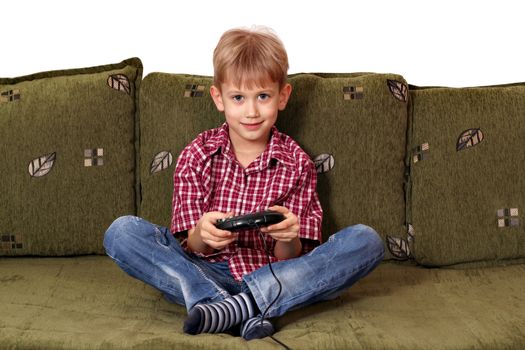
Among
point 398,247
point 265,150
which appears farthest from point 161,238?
point 398,247

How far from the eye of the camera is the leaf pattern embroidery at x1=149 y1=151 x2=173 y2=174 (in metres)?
2.15

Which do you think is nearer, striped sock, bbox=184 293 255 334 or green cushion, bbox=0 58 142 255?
striped sock, bbox=184 293 255 334

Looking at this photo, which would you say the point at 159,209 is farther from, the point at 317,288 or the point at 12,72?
the point at 12,72

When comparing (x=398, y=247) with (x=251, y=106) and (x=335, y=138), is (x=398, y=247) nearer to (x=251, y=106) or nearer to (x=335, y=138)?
(x=335, y=138)

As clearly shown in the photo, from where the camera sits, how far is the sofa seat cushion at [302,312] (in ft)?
5.18

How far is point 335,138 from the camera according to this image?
2.12 meters

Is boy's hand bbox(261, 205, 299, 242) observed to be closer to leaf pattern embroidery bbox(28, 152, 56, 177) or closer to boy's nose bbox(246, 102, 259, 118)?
boy's nose bbox(246, 102, 259, 118)

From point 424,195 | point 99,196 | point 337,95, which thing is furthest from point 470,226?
point 99,196

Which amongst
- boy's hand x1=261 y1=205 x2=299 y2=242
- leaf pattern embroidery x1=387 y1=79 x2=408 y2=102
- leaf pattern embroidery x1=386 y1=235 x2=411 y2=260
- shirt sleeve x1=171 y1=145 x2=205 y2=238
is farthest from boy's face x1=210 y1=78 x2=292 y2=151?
leaf pattern embroidery x1=386 y1=235 x2=411 y2=260

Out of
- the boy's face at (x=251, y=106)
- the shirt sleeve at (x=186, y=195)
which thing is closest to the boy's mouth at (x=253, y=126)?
the boy's face at (x=251, y=106)

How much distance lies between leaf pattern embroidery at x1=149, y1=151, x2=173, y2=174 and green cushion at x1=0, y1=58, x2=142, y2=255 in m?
0.08

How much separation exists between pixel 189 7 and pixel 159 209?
67 cm

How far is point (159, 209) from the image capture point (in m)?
2.14

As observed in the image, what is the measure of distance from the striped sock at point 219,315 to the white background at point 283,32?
3.12 feet
